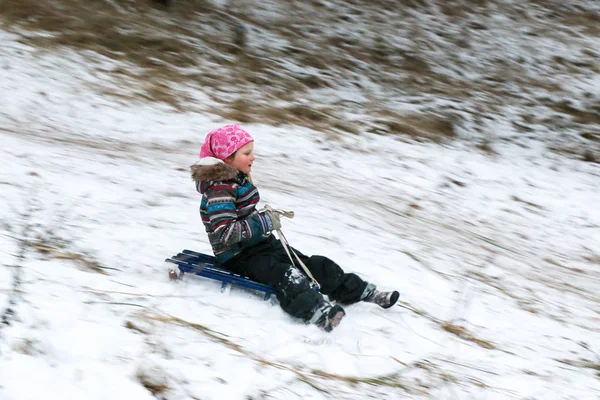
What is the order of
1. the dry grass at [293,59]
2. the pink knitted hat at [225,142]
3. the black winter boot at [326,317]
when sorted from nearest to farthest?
the black winter boot at [326,317]
the pink knitted hat at [225,142]
the dry grass at [293,59]

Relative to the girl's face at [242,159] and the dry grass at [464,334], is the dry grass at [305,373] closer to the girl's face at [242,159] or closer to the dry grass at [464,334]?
the dry grass at [464,334]

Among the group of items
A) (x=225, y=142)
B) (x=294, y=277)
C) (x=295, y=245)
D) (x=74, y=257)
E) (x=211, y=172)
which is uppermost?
(x=225, y=142)

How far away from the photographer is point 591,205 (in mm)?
9016

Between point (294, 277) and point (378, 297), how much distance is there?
0.64 m

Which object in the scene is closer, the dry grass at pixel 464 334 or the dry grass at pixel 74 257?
the dry grass at pixel 74 257

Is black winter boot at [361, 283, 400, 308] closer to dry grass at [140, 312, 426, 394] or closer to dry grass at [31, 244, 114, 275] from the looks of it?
dry grass at [140, 312, 426, 394]

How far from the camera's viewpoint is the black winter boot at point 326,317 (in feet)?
12.9

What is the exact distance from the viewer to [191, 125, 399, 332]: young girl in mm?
4008

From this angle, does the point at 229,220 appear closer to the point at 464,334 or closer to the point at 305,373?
the point at 305,373

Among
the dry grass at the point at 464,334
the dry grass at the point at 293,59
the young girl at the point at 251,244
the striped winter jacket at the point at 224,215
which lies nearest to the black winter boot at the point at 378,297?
the young girl at the point at 251,244

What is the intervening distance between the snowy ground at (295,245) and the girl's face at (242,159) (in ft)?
2.46

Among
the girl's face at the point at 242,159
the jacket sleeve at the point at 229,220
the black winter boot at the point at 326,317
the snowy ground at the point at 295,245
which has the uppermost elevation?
the girl's face at the point at 242,159

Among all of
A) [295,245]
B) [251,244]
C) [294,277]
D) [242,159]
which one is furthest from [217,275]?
[295,245]

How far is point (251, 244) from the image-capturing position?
4320 millimetres
